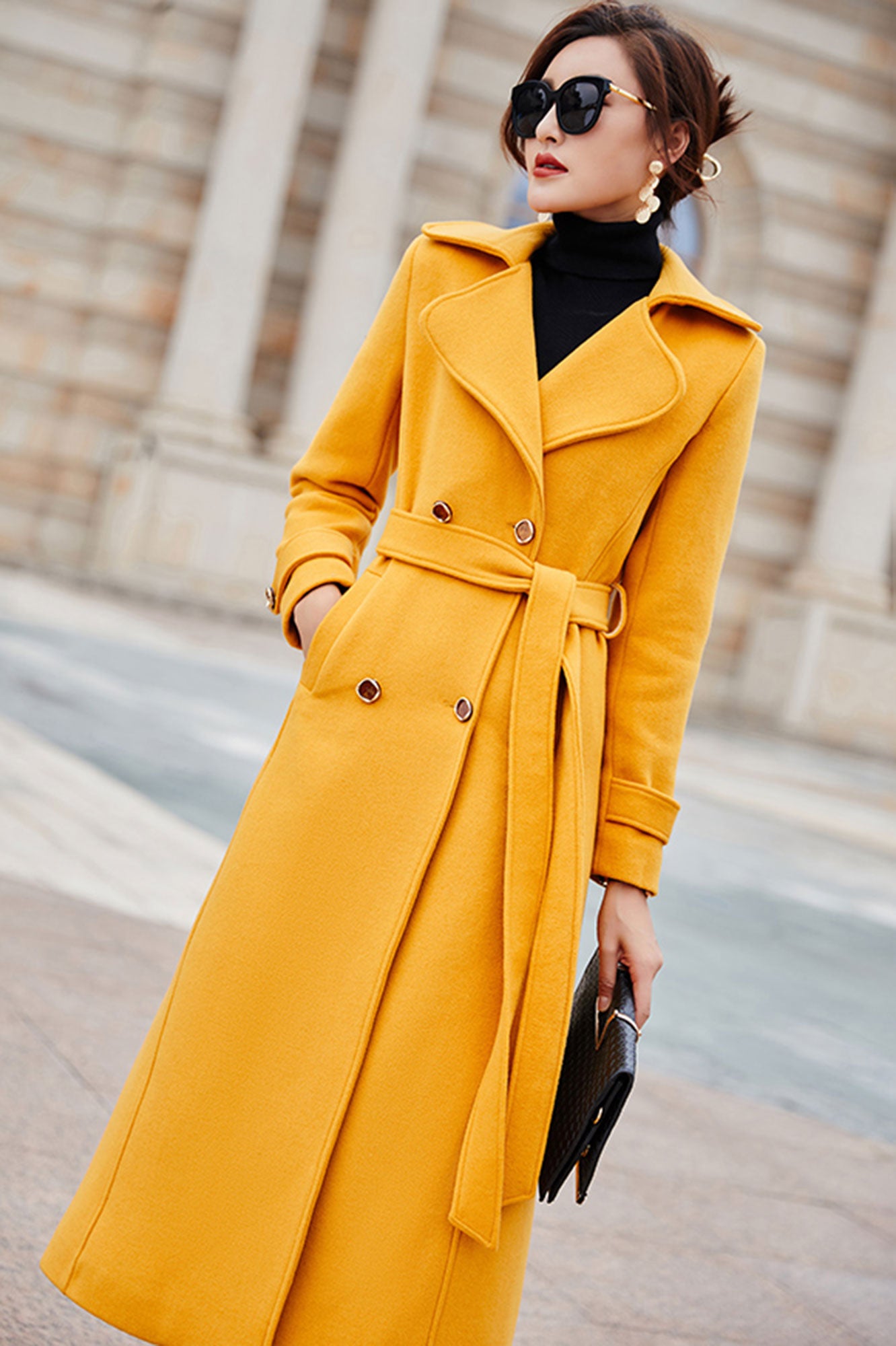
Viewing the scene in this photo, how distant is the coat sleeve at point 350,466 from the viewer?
1914 millimetres

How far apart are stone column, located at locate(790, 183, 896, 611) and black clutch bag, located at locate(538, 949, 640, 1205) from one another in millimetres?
16597

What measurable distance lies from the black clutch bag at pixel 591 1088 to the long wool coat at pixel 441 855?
0.15 feet

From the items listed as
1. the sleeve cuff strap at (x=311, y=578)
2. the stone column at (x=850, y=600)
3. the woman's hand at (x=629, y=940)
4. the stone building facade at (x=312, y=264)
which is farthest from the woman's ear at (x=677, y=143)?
the stone column at (x=850, y=600)

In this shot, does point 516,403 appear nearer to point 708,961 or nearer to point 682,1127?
point 682,1127

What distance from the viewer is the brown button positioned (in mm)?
1765

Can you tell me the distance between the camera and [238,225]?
634 inches

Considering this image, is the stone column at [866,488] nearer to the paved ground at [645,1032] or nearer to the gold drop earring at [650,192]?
the paved ground at [645,1032]

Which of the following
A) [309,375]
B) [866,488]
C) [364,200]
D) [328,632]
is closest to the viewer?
[328,632]

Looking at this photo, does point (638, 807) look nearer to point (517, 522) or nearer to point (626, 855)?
point (626, 855)

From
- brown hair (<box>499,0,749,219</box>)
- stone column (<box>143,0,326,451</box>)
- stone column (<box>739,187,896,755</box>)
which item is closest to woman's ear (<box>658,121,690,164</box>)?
brown hair (<box>499,0,749,219</box>)

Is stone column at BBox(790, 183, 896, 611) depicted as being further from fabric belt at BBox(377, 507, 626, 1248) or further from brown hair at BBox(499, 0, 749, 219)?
fabric belt at BBox(377, 507, 626, 1248)

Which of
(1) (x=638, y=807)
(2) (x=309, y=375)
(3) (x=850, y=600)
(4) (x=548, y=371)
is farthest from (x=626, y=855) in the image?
(3) (x=850, y=600)

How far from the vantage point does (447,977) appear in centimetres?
171

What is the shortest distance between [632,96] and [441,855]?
91 cm
